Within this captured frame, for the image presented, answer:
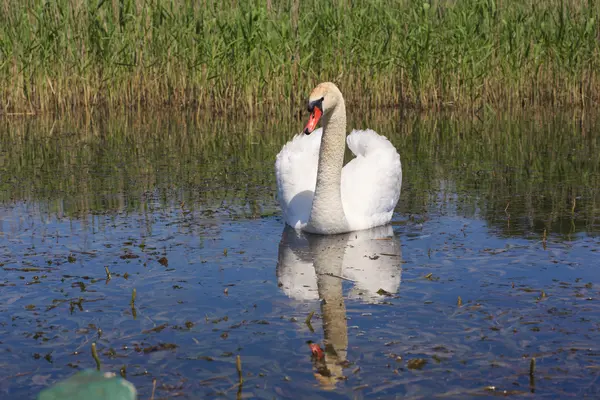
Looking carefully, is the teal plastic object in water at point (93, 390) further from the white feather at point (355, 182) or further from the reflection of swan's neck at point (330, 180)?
the white feather at point (355, 182)

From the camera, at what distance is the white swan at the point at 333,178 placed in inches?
327

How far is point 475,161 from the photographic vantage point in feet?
40.6

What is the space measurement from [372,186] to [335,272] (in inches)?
Answer: 67.4

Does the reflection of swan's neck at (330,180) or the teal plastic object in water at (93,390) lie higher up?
the teal plastic object in water at (93,390)

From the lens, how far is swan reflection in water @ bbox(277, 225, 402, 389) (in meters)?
5.48

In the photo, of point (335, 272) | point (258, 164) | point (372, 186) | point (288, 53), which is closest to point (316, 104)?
point (372, 186)

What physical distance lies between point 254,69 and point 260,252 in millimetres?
10519

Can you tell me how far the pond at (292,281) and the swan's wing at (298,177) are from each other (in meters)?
0.29

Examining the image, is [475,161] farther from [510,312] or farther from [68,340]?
[68,340]

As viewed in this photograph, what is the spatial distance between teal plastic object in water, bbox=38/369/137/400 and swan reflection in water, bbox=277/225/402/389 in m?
2.41

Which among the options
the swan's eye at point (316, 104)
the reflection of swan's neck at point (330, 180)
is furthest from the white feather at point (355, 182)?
the swan's eye at point (316, 104)

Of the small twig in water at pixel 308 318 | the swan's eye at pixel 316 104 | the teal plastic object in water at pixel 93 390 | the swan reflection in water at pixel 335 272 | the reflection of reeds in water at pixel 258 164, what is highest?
the teal plastic object in water at pixel 93 390

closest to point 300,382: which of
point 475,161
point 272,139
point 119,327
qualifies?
point 119,327

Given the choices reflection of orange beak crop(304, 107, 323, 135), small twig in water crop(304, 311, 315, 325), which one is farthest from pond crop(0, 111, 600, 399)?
reflection of orange beak crop(304, 107, 323, 135)
